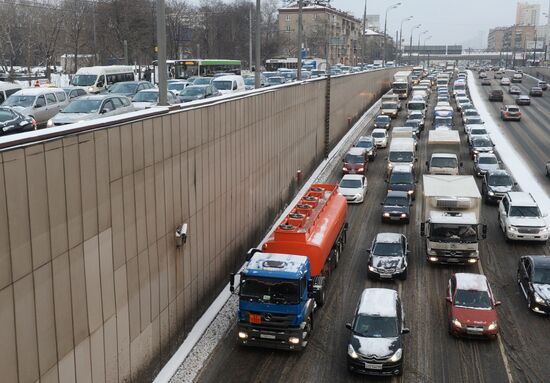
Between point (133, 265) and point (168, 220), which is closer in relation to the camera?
point (133, 265)

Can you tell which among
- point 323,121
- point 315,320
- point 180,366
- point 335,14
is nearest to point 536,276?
point 315,320

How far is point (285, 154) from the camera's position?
32750mm

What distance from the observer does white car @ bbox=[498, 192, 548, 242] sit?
27.6m

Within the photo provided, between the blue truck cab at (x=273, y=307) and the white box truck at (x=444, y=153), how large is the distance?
22250 millimetres

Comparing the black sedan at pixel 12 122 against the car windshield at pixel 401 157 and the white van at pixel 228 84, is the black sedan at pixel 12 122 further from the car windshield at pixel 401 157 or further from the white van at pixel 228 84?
the car windshield at pixel 401 157

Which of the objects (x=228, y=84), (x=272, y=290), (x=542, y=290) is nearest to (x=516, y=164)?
(x=228, y=84)

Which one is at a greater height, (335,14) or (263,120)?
(335,14)

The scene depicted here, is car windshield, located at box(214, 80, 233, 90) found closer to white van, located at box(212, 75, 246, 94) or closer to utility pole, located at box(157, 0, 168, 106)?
white van, located at box(212, 75, 246, 94)

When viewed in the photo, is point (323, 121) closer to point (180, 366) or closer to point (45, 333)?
point (180, 366)

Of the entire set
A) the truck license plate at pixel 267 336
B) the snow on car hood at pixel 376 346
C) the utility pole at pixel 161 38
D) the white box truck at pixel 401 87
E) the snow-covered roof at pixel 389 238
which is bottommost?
the truck license plate at pixel 267 336

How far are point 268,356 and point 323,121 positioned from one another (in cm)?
3001

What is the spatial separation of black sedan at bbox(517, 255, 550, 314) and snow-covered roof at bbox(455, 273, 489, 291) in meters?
1.98

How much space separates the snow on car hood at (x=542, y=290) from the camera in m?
20.5

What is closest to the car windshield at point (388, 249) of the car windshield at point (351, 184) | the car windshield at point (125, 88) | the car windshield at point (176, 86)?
the car windshield at point (351, 184)
